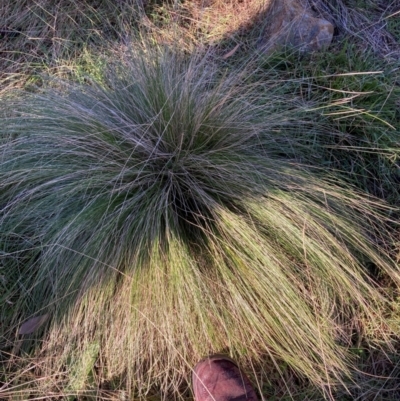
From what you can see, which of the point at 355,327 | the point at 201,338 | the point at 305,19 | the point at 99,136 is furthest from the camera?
the point at 305,19

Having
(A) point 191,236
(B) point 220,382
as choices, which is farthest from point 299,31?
(B) point 220,382

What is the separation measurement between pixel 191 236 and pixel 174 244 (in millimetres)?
129

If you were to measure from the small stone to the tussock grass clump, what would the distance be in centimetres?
58

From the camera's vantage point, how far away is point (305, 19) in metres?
2.56

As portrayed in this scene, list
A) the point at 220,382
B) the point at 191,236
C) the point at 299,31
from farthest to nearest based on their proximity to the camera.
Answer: the point at 299,31 → the point at 191,236 → the point at 220,382

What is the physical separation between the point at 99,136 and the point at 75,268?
55 cm

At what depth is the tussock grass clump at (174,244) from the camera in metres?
1.70

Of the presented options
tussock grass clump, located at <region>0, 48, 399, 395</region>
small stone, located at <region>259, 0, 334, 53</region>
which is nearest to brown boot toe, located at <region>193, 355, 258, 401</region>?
tussock grass clump, located at <region>0, 48, 399, 395</region>

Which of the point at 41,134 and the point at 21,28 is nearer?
the point at 41,134

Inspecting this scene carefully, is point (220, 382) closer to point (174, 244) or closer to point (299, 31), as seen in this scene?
point (174, 244)

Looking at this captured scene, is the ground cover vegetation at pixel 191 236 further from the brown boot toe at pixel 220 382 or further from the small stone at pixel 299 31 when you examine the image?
the small stone at pixel 299 31

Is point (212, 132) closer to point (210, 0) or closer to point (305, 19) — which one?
point (305, 19)

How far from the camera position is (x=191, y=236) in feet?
6.03

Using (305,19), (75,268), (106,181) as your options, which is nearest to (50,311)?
(75,268)
